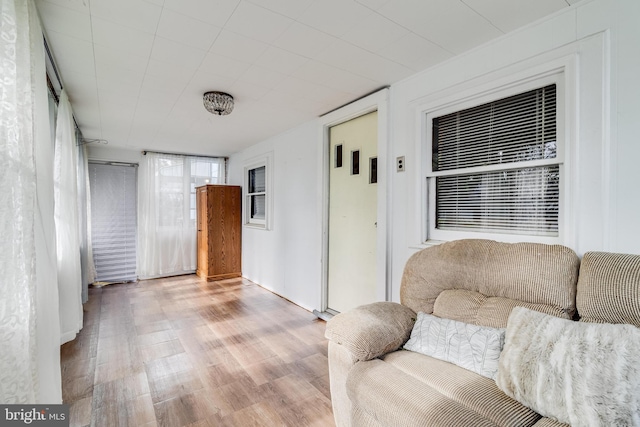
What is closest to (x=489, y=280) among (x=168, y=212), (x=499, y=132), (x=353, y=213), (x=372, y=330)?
(x=372, y=330)

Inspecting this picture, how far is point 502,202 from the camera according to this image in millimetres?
1952

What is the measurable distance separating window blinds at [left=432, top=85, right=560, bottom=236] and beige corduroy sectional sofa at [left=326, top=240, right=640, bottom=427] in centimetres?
33

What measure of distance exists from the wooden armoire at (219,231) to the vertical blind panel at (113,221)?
113 centimetres

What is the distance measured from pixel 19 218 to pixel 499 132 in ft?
8.44

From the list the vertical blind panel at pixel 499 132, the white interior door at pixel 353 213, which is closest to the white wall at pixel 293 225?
the white interior door at pixel 353 213

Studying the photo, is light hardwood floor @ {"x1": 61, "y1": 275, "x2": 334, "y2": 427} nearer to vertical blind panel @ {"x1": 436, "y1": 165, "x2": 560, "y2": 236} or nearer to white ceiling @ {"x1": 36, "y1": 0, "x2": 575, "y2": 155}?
vertical blind panel @ {"x1": 436, "y1": 165, "x2": 560, "y2": 236}

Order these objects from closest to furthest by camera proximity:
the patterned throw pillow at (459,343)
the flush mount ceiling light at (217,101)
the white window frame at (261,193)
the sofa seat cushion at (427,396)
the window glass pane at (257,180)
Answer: the sofa seat cushion at (427,396) → the patterned throw pillow at (459,343) → the flush mount ceiling light at (217,101) → the white window frame at (261,193) → the window glass pane at (257,180)

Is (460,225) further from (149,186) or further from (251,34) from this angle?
(149,186)

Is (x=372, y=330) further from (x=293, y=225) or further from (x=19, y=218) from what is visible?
(x=293, y=225)

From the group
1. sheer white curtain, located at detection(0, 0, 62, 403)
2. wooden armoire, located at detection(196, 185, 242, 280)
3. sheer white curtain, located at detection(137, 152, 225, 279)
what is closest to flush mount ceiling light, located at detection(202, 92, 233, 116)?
sheer white curtain, located at detection(0, 0, 62, 403)

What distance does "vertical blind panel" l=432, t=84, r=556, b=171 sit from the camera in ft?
5.74

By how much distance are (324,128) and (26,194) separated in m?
2.62

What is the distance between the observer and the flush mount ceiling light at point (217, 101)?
2654mm

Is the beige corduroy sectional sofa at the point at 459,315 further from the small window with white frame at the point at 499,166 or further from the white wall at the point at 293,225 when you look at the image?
the white wall at the point at 293,225
